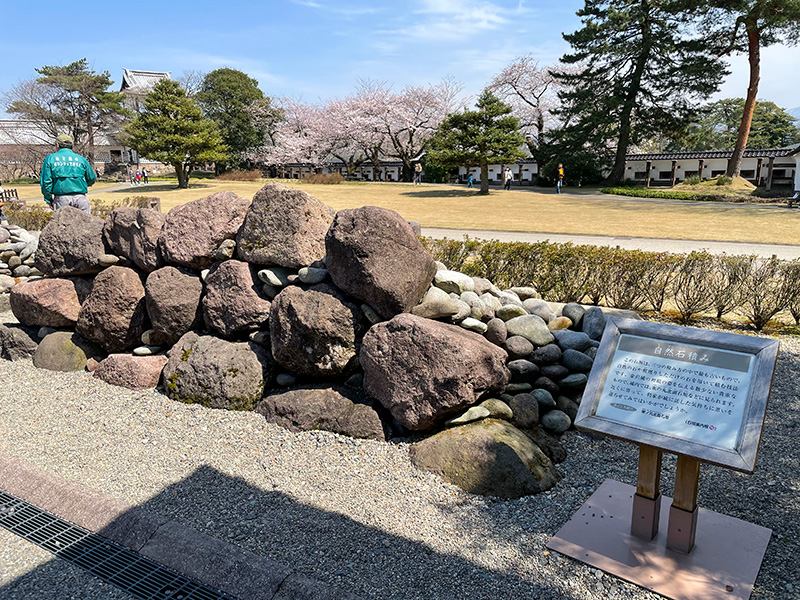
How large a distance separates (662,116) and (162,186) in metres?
30.1

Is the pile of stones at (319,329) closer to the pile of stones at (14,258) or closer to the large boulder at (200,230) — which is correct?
the large boulder at (200,230)

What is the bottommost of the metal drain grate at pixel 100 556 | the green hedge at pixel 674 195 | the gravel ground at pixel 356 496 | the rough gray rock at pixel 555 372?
the metal drain grate at pixel 100 556

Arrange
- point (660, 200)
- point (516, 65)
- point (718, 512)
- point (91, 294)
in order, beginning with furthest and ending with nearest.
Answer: point (516, 65) → point (660, 200) → point (91, 294) → point (718, 512)

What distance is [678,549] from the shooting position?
116 inches

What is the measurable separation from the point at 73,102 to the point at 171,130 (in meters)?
19.6

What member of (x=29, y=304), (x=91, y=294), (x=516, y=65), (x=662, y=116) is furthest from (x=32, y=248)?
(x=516, y=65)

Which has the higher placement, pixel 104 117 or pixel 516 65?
pixel 516 65

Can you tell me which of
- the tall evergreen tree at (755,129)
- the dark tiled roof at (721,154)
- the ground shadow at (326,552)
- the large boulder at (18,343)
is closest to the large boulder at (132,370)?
the large boulder at (18,343)

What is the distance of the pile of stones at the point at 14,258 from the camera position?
9.30m

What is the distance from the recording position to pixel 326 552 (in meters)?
3.01

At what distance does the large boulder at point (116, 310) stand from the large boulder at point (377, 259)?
2.51 metres

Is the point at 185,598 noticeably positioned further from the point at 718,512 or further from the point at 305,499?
the point at 718,512

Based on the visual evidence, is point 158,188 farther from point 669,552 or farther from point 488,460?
point 669,552

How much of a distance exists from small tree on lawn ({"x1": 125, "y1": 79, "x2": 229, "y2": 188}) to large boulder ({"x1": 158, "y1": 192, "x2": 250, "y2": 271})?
2550 cm
